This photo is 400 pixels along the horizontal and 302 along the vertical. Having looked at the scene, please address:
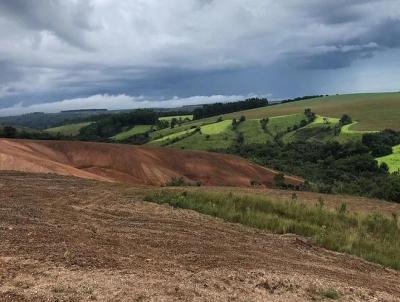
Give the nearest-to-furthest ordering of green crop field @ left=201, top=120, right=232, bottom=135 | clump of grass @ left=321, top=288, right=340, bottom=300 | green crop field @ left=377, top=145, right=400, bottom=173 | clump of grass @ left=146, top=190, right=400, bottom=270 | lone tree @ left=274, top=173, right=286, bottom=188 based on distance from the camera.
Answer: clump of grass @ left=321, top=288, right=340, bottom=300, clump of grass @ left=146, top=190, right=400, bottom=270, lone tree @ left=274, top=173, right=286, bottom=188, green crop field @ left=377, top=145, right=400, bottom=173, green crop field @ left=201, top=120, right=232, bottom=135

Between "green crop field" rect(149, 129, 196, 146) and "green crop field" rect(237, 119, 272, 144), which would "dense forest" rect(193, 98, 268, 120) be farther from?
"green crop field" rect(149, 129, 196, 146)

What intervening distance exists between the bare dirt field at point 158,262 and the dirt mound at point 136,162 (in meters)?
20.6

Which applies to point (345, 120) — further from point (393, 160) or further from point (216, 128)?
point (393, 160)

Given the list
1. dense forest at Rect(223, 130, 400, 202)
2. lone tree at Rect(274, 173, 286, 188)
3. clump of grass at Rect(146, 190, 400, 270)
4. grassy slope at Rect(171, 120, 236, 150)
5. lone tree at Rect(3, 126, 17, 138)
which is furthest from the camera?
grassy slope at Rect(171, 120, 236, 150)

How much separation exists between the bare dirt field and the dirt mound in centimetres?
2055

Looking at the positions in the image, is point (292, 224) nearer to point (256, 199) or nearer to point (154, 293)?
point (256, 199)

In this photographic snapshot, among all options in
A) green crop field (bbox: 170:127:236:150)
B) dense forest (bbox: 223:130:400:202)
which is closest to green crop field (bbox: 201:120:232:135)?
green crop field (bbox: 170:127:236:150)

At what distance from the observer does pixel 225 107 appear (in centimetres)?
18475

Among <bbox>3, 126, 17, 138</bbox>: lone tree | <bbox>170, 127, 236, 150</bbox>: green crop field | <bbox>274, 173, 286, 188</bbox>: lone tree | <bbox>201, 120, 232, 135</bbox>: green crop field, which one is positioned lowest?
<bbox>170, 127, 236, 150</bbox>: green crop field

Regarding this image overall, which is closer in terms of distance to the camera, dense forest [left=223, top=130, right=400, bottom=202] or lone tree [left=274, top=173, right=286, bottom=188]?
lone tree [left=274, top=173, right=286, bottom=188]

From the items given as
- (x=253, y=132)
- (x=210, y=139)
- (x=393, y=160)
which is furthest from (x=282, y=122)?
(x=393, y=160)

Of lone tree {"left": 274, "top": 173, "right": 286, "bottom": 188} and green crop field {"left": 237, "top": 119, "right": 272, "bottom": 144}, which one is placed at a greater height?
lone tree {"left": 274, "top": 173, "right": 286, "bottom": 188}

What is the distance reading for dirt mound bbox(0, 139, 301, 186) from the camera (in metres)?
38.9

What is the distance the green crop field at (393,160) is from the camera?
69062 millimetres
